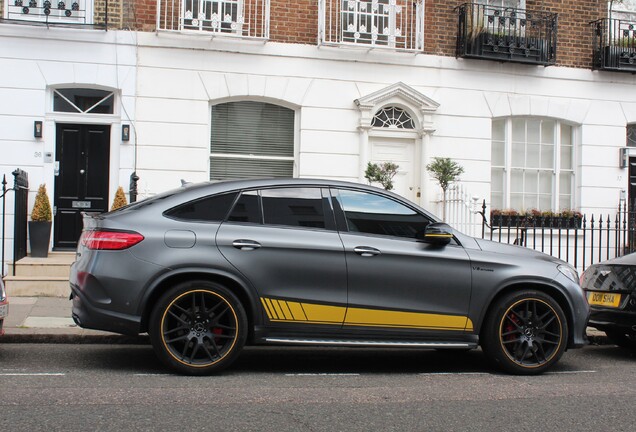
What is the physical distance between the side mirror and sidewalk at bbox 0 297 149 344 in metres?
3.18

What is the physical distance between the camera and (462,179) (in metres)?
14.6

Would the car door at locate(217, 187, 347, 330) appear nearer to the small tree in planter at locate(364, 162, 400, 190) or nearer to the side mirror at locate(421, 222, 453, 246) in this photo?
the side mirror at locate(421, 222, 453, 246)

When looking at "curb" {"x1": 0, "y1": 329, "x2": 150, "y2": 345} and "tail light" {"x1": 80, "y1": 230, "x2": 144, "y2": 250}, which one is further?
"curb" {"x1": 0, "y1": 329, "x2": 150, "y2": 345}

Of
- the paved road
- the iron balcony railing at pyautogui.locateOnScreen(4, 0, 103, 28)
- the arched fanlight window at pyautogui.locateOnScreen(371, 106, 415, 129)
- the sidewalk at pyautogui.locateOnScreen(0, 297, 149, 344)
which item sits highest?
the iron balcony railing at pyautogui.locateOnScreen(4, 0, 103, 28)

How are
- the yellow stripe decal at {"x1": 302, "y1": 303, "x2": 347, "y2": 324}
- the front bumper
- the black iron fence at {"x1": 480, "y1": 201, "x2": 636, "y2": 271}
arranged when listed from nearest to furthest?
the yellow stripe decal at {"x1": 302, "y1": 303, "x2": 347, "y2": 324}
the front bumper
the black iron fence at {"x1": 480, "y1": 201, "x2": 636, "y2": 271}

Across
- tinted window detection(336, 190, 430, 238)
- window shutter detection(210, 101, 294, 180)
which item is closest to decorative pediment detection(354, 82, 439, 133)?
window shutter detection(210, 101, 294, 180)

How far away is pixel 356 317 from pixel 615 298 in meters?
3.29

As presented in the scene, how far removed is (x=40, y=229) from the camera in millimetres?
12000

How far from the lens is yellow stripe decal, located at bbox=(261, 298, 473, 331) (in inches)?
265

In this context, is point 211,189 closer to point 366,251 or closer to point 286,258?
point 286,258

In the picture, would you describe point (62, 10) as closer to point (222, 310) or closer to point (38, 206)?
point (38, 206)

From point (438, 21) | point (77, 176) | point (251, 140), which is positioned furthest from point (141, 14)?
point (438, 21)

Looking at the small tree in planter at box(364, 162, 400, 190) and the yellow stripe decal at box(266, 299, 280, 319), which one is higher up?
the small tree in planter at box(364, 162, 400, 190)

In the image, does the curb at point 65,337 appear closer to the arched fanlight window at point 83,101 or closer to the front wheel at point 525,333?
the front wheel at point 525,333
